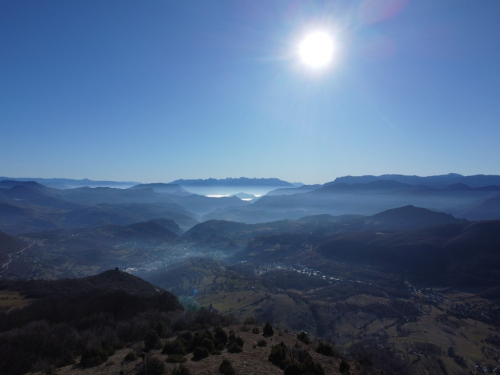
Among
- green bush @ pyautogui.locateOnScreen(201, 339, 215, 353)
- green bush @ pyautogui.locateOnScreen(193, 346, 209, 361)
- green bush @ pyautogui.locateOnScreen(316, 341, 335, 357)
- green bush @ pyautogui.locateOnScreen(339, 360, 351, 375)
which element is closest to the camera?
green bush @ pyautogui.locateOnScreen(193, 346, 209, 361)

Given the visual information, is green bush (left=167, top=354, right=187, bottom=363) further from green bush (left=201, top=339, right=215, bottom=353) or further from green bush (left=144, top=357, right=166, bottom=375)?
green bush (left=201, top=339, right=215, bottom=353)

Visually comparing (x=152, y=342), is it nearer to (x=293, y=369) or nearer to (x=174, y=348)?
(x=174, y=348)

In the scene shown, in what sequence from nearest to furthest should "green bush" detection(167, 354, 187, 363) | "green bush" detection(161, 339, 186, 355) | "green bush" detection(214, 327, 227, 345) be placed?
"green bush" detection(167, 354, 187, 363)
"green bush" detection(161, 339, 186, 355)
"green bush" detection(214, 327, 227, 345)

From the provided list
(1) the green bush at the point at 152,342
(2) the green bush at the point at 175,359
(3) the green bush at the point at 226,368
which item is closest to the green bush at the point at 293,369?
(3) the green bush at the point at 226,368

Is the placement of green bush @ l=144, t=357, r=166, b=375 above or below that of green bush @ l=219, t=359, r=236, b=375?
above

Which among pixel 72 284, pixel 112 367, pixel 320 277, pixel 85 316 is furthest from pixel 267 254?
pixel 112 367

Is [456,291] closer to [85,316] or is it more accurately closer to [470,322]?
[470,322]

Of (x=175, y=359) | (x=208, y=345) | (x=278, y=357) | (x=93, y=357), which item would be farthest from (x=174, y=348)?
(x=278, y=357)

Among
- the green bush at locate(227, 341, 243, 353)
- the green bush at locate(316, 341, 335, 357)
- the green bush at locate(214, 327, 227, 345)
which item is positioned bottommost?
the green bush at locate(316, 341, 335, 357)

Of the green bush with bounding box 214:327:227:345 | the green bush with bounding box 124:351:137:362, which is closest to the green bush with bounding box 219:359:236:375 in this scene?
the green bush with bounding box 214:327:227:345
